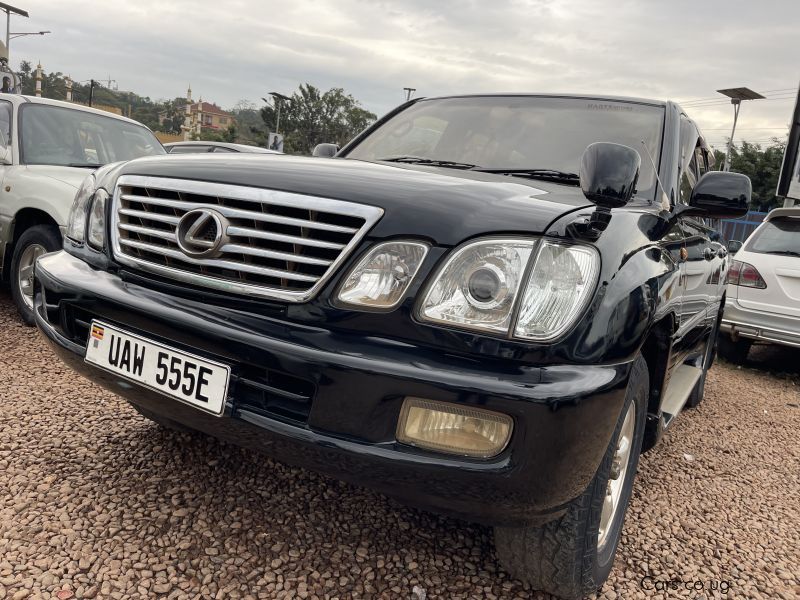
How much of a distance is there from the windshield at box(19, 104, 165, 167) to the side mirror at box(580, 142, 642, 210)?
13.7ft

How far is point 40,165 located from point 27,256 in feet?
2.32

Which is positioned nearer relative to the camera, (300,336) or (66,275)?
(300,336)

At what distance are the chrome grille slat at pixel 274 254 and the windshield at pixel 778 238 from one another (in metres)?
5.28

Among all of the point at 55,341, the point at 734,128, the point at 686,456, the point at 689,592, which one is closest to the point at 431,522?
the point at 689,592

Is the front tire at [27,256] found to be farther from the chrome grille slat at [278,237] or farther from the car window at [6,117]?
the chrome grille slat at [278,237]

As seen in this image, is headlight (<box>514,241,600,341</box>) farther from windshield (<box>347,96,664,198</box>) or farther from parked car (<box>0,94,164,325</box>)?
parked car (<box>0,94,164,325</box>)

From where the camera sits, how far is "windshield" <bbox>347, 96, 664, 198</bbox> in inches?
101

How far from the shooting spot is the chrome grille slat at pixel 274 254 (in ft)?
5.02

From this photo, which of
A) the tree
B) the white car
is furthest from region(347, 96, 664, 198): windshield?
the tree

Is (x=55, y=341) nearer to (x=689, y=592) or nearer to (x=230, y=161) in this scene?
(x=230, y=161)

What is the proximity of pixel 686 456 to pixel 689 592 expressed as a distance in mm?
1397

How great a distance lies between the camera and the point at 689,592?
79.6 inches

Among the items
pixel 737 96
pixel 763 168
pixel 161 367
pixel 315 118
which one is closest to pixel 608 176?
pixel 161 367

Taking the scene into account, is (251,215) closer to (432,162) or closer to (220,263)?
(220,263)
